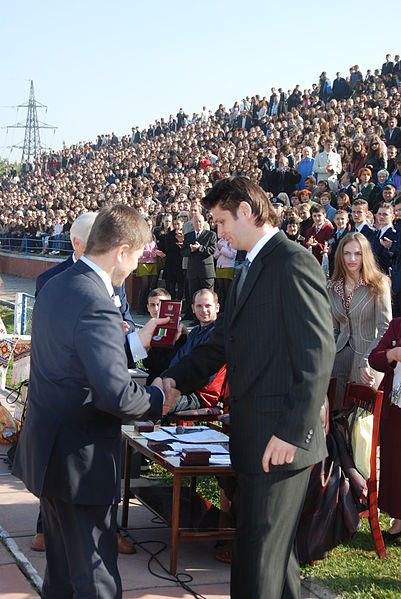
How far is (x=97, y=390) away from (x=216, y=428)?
8.68 ft

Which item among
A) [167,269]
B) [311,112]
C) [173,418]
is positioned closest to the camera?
[173,418]

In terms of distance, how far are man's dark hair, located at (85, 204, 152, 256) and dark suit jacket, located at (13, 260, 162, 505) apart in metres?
0.11

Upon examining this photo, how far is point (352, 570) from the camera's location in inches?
173

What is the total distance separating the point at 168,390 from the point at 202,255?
9197 millimetres

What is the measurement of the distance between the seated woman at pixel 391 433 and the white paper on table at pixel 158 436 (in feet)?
4.32

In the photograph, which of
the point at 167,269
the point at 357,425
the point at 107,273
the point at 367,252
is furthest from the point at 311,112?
the point at 107,273

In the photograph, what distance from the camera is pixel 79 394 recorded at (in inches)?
116

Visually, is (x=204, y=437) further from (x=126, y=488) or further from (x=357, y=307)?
(x=357, y=307)

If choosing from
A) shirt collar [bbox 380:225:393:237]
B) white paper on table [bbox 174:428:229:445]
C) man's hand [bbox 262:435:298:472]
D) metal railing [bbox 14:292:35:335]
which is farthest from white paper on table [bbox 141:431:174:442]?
metal railing [bbox 14:292:35:335]

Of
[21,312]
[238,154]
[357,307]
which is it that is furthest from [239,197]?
[238,154]

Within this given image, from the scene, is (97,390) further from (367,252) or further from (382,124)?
(382,124)

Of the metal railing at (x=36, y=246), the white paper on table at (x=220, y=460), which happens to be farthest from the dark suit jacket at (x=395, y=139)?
the white paper on table at (x=220, y=460)

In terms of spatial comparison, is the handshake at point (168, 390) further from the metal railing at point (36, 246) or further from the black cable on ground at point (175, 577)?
the metal railing at point (36, 246)

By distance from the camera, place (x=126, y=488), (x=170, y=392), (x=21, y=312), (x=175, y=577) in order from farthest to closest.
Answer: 1. (x=21, y=312)
2. (x=126, y=488)
3. (x=175, y=577)
4. (x=170, y=392)
